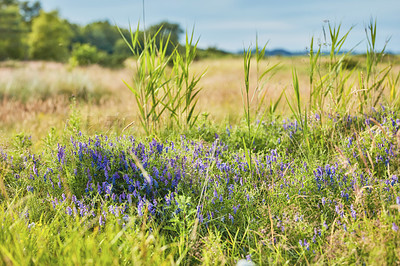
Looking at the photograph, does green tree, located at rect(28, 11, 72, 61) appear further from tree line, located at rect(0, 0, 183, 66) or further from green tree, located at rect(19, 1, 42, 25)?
green tree, located at rect(19, 1, 42, 25)

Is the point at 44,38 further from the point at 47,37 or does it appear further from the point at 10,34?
the point at 10,34

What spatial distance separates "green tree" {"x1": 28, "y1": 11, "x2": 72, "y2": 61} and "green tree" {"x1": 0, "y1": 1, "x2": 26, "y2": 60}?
3.95m

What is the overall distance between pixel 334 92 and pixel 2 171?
331 centimetres

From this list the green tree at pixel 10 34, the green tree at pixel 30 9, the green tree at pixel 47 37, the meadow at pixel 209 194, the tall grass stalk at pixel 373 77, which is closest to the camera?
the meadow at pixel 209 194

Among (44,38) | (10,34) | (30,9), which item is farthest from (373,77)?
(30,9)

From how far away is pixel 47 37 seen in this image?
110ft

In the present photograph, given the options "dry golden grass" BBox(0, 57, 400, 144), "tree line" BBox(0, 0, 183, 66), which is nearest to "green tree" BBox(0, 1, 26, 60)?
"tree line" BBox(0, 0, 183, 66)

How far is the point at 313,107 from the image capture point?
3.64 m

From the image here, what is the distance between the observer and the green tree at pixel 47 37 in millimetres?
32500

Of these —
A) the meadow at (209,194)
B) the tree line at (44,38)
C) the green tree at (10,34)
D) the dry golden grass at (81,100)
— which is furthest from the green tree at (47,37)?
the meadow at (209,194)

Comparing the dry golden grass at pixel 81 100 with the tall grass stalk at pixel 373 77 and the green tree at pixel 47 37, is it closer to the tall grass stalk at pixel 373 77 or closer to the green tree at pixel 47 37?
the tall grass stalk at pixel 373 77

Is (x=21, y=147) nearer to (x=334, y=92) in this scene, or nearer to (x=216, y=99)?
(x=334, y=92)

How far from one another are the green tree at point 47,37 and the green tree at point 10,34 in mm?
3954

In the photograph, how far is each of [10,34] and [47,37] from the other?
23.0ft
